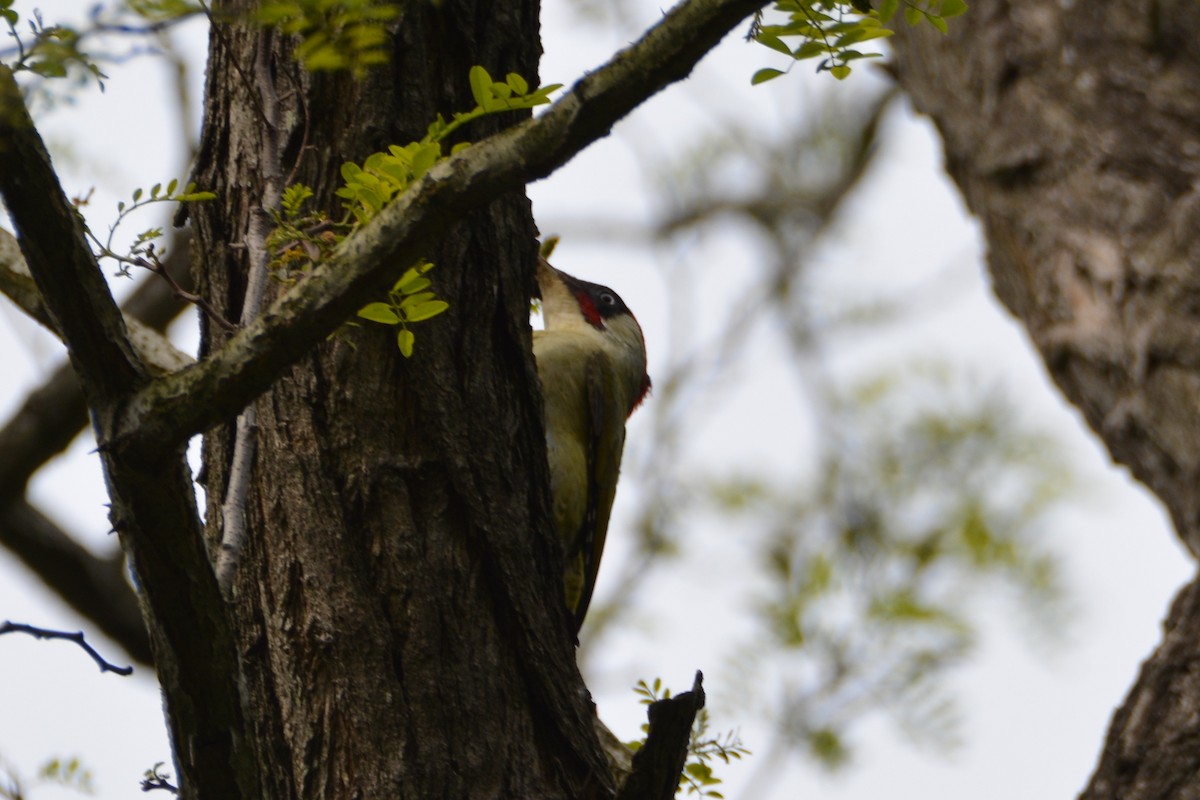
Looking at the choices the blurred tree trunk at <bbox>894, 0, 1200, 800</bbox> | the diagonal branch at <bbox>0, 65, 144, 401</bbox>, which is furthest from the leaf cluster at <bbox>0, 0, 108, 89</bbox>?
the blurred tree trunk at <bbox>894, 0, 1200, 800</bbox>

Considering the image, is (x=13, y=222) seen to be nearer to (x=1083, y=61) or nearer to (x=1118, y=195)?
(x=1118, y=195)

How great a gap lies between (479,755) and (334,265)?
101 centimetres

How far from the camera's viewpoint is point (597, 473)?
15.5ft

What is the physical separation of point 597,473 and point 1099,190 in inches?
83.9

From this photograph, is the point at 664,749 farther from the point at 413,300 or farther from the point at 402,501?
the point at 413,300

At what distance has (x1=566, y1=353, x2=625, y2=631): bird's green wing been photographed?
4664 mm

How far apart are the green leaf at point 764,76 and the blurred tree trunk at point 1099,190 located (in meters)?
2.84

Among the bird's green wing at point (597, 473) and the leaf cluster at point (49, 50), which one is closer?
the leaf cluster at point (49, 50)

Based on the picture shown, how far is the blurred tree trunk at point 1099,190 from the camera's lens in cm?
445

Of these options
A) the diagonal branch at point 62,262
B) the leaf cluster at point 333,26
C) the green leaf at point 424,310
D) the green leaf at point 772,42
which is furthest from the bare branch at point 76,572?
the green leaf at point 772,42

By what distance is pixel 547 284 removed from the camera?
17.3 feet

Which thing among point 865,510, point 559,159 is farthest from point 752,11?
point 865,510

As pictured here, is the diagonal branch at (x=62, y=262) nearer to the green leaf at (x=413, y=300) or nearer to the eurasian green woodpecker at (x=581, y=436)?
the green leaf at (x=413, y=300)

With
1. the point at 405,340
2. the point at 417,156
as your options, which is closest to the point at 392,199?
the point at 417,156
